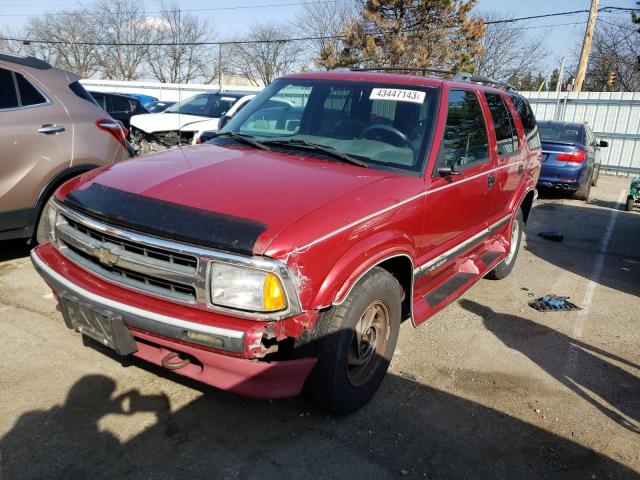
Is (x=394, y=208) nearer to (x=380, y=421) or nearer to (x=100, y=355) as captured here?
(x=380, y=421)

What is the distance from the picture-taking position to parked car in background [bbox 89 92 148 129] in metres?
12.7

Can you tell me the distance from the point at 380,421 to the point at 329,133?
1987 mm

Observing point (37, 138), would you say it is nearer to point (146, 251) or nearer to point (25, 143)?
point (25, 143)

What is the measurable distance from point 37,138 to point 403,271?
11.4ft

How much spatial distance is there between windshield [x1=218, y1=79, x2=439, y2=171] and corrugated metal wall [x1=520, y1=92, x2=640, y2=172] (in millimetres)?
16059

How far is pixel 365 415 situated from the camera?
9.94 feet

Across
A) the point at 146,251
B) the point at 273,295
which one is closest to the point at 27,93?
the point at 146,251

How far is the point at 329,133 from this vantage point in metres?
3.71

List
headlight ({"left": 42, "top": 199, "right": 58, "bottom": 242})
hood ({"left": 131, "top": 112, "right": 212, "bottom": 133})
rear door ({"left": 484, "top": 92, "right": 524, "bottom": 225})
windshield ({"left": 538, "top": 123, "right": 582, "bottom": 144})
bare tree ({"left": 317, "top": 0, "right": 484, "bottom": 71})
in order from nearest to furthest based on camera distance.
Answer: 1. headlight ({"left": 42, "top": 199, "right": 58, "bottom": 242})
2. rear door ({"left": 484, "top": 92, "right": 524, "bottom": 225})
3. hood ({"left": 131, "top": 112, "right": 212, "bottom": 133})
4. windshield ({"left": 538, "top": 123, "right": 582, "bottom": 144})
5. bare tree ({"left": 317, "top": 0, "right": 484, "bottom": 71})

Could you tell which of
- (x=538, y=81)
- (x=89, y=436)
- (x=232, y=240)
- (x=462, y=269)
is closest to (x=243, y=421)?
(x=89, y=436)

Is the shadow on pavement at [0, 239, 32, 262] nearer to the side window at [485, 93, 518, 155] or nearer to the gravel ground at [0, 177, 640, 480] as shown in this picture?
the gravel ground at [0, 177, 640, 480]

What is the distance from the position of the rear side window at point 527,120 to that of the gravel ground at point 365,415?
223cm

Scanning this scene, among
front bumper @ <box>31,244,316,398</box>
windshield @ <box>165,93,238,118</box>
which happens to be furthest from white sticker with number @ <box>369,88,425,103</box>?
windshield @ <box>165,93,238,118</box>

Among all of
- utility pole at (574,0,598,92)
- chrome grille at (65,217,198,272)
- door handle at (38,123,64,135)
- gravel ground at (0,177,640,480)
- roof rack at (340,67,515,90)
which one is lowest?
gravel ground at (0,177,640,480)
